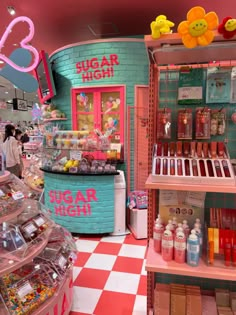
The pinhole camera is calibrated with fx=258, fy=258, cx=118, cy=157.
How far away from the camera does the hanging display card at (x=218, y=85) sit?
168 centimetres

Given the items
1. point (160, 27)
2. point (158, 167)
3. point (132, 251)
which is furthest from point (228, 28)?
point (132, 251)

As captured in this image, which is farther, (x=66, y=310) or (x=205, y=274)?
(x=66, y=310)

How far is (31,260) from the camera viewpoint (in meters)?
1.82

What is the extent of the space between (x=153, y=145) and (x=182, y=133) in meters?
0.21

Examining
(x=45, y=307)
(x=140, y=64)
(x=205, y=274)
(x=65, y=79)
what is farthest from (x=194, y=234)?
(x=65, y=79)

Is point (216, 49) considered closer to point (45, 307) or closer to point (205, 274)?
point (205, 274)

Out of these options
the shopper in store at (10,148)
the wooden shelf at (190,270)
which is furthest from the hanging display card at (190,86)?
the shopper in store at (10,148)

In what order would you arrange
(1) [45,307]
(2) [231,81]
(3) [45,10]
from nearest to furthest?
(2) [231,81] < (1) [45,307] < (3) [45,10]

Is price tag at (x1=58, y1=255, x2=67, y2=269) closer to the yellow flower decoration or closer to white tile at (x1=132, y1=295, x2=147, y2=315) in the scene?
white tile at (x1=132, y1=295, x2=147, y2=315)

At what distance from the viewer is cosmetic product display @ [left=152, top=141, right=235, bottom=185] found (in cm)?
141

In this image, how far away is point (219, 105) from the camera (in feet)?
5.91

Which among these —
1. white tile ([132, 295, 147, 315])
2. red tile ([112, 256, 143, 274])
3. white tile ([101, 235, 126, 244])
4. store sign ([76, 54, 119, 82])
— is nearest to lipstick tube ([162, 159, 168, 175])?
white tile ([132, 295, 147, 315])

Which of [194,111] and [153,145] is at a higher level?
[194,111]

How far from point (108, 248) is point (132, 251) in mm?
333
